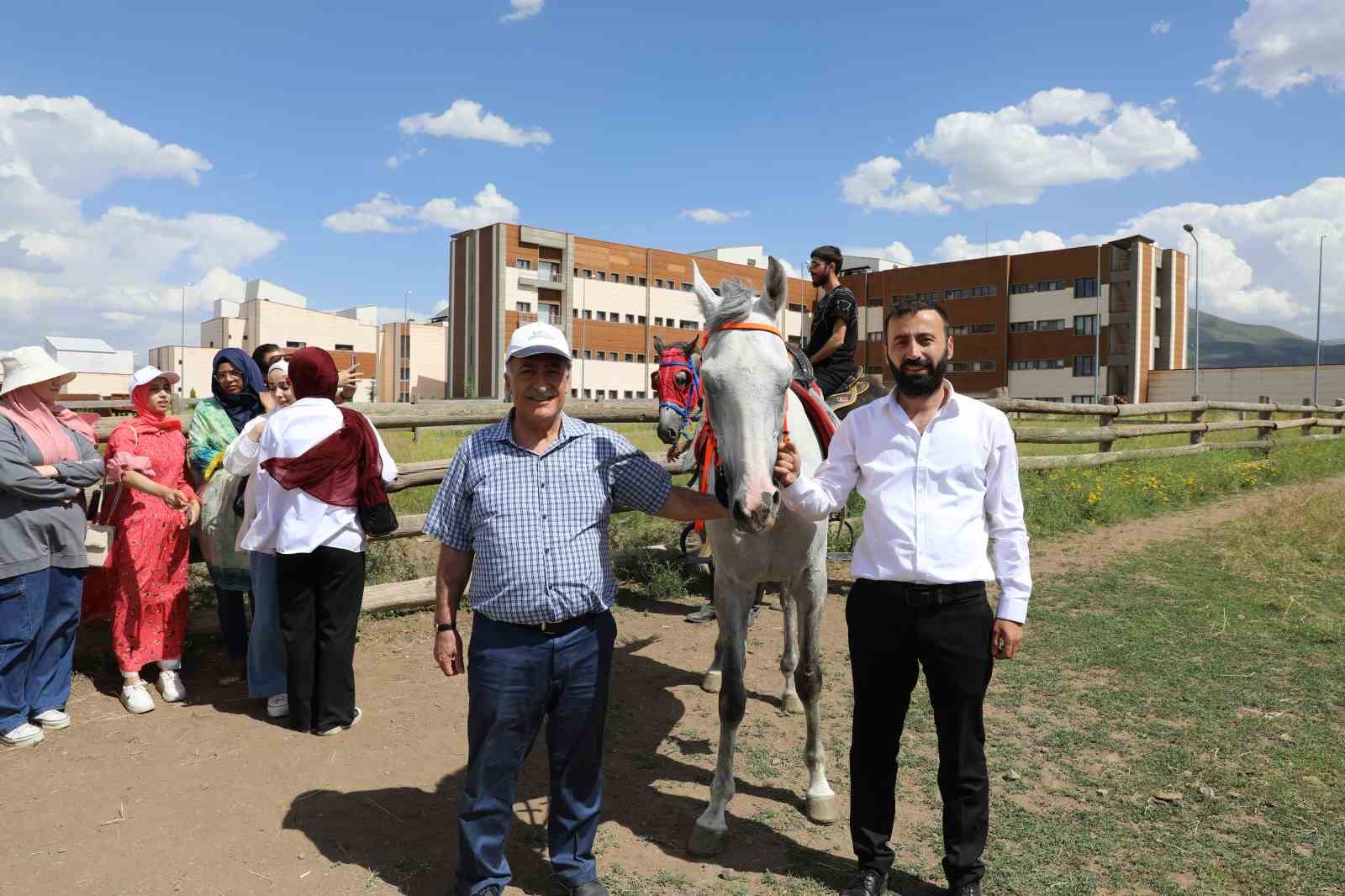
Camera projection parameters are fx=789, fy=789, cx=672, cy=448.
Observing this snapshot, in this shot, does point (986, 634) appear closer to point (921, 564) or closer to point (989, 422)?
point (921, 564)

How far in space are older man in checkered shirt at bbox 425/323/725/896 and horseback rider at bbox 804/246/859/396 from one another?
8.54 ft

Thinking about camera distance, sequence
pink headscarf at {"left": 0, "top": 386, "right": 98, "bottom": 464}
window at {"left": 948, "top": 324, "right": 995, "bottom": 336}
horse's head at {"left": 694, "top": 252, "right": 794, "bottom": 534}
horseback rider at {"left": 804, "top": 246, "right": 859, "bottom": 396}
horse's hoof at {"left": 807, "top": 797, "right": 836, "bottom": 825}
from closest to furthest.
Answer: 1. horse's head at {"left": 694, "top": 252, "right": 794, "bottom": 534}
2. horse's hoof at {"left": 807, "top": 797, "right": 836, "bottom": 825}
3. pink headscarf at {"left": 0, "top": 386, "right": 98, "bottom": 464}
4. horseback rider at {"left": 804, "top": 246, "right": 859, "bottom": 396}
5. window at {"left": 948, "top": 324, "right": 995, "bottom": 336}

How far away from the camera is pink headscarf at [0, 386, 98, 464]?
428cm

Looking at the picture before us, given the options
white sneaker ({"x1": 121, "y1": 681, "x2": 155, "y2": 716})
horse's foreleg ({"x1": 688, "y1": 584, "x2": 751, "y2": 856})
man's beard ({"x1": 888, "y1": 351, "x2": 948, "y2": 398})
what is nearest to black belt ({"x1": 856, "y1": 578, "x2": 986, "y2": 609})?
man's beard ({"x1": 888, "y1": 351, "x2": 948, "y2": 398})

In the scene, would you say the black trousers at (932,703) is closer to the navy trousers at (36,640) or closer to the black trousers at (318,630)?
the black trousers at (318,630)

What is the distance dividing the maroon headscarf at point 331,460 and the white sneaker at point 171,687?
5.47 feet

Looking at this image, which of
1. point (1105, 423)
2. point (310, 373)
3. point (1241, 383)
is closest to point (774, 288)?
point (310, 373)

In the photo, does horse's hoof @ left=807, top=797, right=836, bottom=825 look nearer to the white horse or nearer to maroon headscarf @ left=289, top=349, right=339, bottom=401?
the white horse

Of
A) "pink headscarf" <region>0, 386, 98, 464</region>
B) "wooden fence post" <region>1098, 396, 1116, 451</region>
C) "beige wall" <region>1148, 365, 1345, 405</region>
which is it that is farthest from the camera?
"beige wall" <region>1148, 365, 1345, 405</region>

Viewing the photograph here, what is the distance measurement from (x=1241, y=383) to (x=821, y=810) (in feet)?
181

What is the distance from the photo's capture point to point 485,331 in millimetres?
55469

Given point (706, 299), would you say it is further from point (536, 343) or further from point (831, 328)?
point (831, 328)

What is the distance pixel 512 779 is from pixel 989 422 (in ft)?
7.20

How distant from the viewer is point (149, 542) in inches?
188
